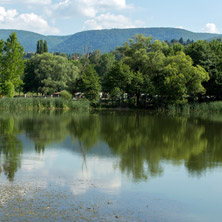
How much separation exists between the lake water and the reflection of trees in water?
0.03m

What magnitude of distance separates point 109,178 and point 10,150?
730cm

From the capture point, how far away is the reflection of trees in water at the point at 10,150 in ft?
47.2

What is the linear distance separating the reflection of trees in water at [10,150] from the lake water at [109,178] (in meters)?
0.03

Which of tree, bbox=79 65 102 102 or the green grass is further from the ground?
tree, bbox=79 65 102 102

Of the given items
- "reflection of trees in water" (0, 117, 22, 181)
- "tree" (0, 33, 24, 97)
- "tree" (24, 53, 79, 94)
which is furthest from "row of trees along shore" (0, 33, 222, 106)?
"reflection of trees in water" (0, 117, 22, 181)

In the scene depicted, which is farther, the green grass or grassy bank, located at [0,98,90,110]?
the green grass

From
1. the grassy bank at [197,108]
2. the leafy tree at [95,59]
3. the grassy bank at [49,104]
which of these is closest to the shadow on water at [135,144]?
the grassy bank at [49,104]

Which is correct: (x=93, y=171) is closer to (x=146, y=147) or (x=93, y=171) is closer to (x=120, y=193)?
(x=120, y=193)

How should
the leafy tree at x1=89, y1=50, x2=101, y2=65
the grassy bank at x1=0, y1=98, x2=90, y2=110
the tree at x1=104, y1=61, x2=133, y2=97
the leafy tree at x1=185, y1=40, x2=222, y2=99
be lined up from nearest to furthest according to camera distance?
the grassy bank at x1=0, y1=98, x2=90, y2=110, the tree at x1=104, y1=61, x2=133, y2=97, the leafy tree at x1=185, y1=40, x2=222, y2=99, the leafy tree at x1=89, y1=50, x2=101, y2=65

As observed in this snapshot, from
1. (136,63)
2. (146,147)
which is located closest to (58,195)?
(146,147)

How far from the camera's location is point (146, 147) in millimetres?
20906

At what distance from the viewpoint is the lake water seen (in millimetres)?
9891

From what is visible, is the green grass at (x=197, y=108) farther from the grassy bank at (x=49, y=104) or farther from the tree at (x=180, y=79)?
the grassy bank at (x=49, y=104)

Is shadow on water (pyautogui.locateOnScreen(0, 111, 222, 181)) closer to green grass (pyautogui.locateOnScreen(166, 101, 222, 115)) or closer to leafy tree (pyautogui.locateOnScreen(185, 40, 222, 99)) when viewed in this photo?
green grass (pyautogui.locateOnScreen(166, 101, 222, 115))
